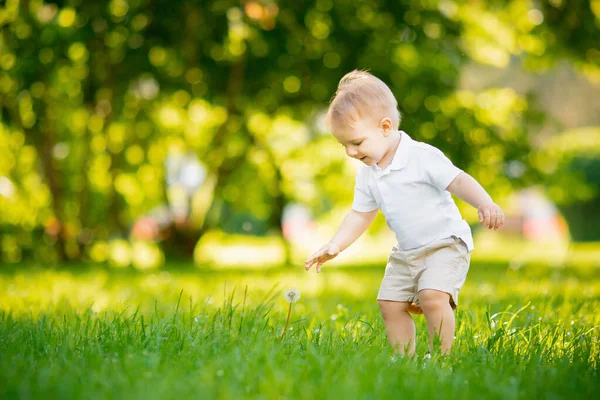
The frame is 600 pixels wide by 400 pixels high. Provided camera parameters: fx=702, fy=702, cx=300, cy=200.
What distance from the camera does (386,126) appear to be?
3484 millimetres

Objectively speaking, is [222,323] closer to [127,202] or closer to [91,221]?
[91,221]

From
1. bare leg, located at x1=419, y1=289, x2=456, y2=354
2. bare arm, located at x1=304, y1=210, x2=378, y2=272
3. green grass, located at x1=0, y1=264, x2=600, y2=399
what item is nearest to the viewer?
green grass, located at x1=0, y1=264, x2=600, y2=399

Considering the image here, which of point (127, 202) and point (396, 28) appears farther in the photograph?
point (127, 202)

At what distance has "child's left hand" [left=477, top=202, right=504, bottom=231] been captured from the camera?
3.21 m

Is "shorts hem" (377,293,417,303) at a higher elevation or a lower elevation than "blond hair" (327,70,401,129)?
lower

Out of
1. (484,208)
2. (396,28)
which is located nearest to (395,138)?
(484,208)

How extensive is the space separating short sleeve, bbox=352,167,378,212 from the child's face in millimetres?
165

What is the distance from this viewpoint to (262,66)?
1001cm

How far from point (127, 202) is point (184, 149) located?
1537 millimetres

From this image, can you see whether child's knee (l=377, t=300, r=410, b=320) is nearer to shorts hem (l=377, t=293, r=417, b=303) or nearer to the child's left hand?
shorts hem (l=377, t=293, r=417, b=303)

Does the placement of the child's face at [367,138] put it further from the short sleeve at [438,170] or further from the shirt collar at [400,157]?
the short sleeve at [438,170]

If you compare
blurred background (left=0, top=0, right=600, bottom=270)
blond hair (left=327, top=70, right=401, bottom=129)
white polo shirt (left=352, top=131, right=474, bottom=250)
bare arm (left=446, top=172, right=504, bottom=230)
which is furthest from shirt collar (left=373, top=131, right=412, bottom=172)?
blurred background (left=0, top=0, right=600, bottom=270)

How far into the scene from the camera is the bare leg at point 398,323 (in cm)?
345

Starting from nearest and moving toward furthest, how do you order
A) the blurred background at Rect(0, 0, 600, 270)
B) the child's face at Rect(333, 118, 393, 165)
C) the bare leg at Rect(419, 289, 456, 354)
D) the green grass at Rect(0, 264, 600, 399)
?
the green grass at Rect(0, 264, 600, 399) → the bare leg at Rect(419, 289, 456, 354) → the child's face at Rect(333, 118, 393, 165) → the blurred background at Rect(0, 0, 600, 270)
